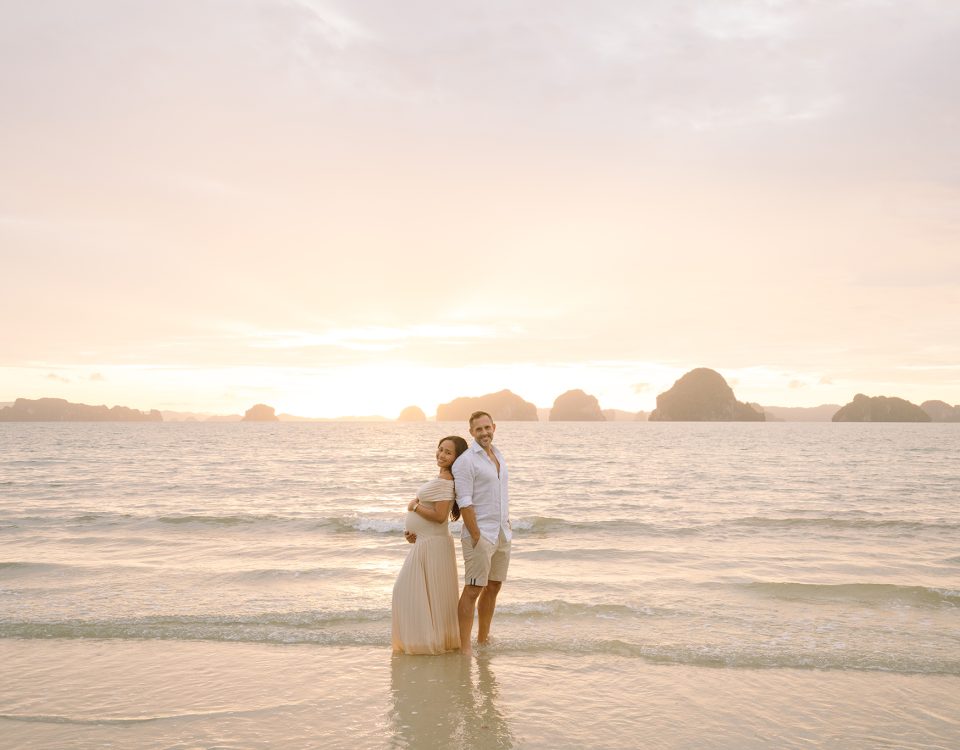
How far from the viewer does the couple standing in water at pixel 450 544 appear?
23.6 feet

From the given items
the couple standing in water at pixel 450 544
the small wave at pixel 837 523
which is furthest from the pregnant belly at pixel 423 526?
the small wave at pixel 837 523

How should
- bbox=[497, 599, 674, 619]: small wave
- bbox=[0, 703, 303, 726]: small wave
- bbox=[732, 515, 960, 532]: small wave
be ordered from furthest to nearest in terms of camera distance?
bbox=[732, 515, 960, 532]: small wave, bbox=[497, 599, 674, 619]: small wave, bbox=[0, 703, 303, 726]: small wave

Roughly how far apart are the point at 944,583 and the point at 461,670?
9634mm

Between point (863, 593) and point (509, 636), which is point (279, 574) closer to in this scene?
point (509, 636)

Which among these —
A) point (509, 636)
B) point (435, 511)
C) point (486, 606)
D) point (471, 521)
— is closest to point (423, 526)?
point (435, 511)

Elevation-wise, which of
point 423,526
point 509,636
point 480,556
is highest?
point 423,526

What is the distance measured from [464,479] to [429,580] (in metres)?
1.22

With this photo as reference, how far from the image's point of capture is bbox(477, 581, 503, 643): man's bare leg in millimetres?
7723

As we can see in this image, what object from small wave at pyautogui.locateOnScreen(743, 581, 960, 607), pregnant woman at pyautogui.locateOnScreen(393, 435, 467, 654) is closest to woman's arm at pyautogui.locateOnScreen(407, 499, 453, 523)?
pregnant woman at pyautogui.locateOnScreen(393, 435, 467, 654)

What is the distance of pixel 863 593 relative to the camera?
437 inches

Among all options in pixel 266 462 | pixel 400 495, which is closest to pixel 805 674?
pixel 400 495

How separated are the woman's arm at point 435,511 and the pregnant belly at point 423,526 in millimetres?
71

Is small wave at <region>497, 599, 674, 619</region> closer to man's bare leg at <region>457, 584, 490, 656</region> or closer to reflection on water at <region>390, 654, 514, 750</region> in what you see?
man's bare leg at <region>457, 584, 490, 656</region>

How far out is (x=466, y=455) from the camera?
7.20m
